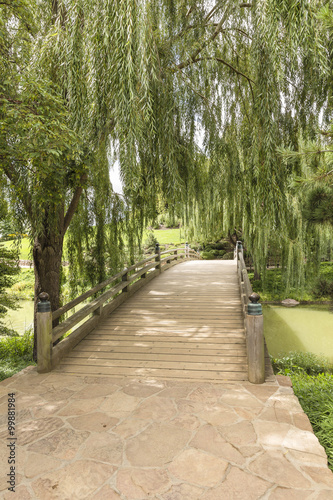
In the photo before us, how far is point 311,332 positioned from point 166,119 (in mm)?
9868

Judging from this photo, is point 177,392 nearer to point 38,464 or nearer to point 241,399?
point 241,399

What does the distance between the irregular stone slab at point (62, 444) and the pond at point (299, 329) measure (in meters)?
7.93

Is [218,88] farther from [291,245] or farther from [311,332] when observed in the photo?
[311,332]

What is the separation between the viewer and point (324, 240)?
1110cm

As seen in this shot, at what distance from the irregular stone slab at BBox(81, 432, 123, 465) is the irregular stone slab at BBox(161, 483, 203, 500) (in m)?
0.43

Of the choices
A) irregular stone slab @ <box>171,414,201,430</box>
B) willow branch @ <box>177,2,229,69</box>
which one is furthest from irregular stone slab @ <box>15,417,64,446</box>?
willow branch @ <box>177,2,229,69</box>

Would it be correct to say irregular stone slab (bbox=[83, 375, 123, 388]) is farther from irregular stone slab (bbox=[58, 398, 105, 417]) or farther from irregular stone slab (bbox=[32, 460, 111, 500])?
irregular stone slab (bbox=[32, 460, 111, 500])

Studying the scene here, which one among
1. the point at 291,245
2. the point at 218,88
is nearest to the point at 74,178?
the point at 218,88

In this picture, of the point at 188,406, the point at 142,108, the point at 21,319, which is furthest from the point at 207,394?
the point at 21,319

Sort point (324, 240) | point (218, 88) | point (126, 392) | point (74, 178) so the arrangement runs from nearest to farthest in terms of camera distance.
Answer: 1. point (126, 392)
2. point (74, 178)
3. point (218, 88)
4. point (324, 240)

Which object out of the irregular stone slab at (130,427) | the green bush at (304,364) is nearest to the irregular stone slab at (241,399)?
the irregular stone slab at (130,427)

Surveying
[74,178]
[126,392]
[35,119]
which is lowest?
[126,392]

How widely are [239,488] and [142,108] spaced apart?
10.4 feet

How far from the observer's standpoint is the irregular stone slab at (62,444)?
2290 millimetres
